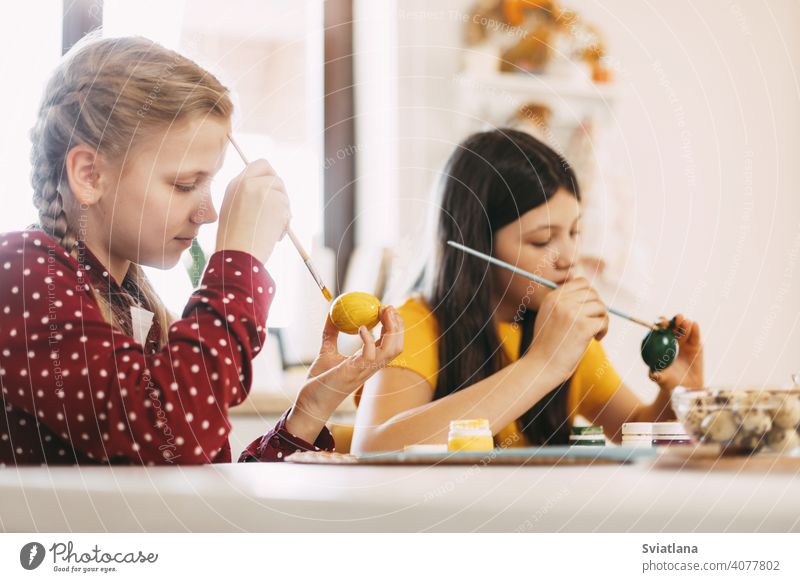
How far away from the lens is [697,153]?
177cm

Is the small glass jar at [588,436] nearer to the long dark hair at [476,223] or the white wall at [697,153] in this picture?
the long dark hair at [476,223]

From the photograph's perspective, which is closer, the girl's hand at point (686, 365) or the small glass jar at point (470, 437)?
the small glass jar at point (470, 437)

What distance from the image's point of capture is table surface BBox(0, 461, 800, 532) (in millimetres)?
328

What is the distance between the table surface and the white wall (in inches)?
46.0

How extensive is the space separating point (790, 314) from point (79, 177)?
4.85 feet

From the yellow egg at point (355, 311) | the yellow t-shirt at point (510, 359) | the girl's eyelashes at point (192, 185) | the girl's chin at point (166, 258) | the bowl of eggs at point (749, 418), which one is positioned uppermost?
the girl's eyelashes at point (192, 185)

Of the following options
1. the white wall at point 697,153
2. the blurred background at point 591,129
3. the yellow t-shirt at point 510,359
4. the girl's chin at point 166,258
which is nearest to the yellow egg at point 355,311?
the girl's chin at point 166,258

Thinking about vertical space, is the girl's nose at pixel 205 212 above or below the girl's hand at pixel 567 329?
above

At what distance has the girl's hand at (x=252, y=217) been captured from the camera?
0.55 meters

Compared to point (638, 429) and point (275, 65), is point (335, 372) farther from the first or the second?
point (275, 65)

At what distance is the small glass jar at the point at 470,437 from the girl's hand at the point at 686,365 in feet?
1.04

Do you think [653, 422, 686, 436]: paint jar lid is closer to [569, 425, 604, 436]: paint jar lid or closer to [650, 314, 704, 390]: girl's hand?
[569, 425, 604, 436]: paint jar lid

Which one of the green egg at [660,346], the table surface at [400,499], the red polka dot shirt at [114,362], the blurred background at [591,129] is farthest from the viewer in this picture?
the blurred background at [591,129]
